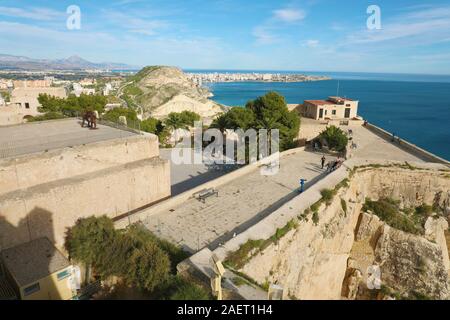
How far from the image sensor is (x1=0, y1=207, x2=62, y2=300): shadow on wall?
25.5ft

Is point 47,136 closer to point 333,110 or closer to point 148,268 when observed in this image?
point 148,268

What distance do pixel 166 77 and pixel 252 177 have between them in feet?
293

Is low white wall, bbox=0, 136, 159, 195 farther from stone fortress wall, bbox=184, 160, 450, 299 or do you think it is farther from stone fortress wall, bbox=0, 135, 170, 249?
stone fortress wall, bbox=184, 160, 450, 299

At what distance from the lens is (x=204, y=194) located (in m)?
13.5

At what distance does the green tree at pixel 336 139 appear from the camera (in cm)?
2086

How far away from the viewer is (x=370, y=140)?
2569cm

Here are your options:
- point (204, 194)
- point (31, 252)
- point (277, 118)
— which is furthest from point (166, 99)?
point (31, 252)

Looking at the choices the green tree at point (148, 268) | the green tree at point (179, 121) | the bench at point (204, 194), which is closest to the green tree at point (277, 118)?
the green tree at point (179, 121)

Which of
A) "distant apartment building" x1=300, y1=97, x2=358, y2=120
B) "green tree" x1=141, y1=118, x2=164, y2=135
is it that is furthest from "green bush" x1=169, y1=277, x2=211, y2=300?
"distant apartment building" x1=300, y1=97, x2=358, y2=120

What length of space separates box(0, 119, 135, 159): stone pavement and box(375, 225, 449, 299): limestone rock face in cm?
1542

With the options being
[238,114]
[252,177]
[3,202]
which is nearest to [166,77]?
[238,114]

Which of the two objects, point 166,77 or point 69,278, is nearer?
point 69,278

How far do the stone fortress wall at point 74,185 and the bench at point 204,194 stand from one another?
1.48 m
